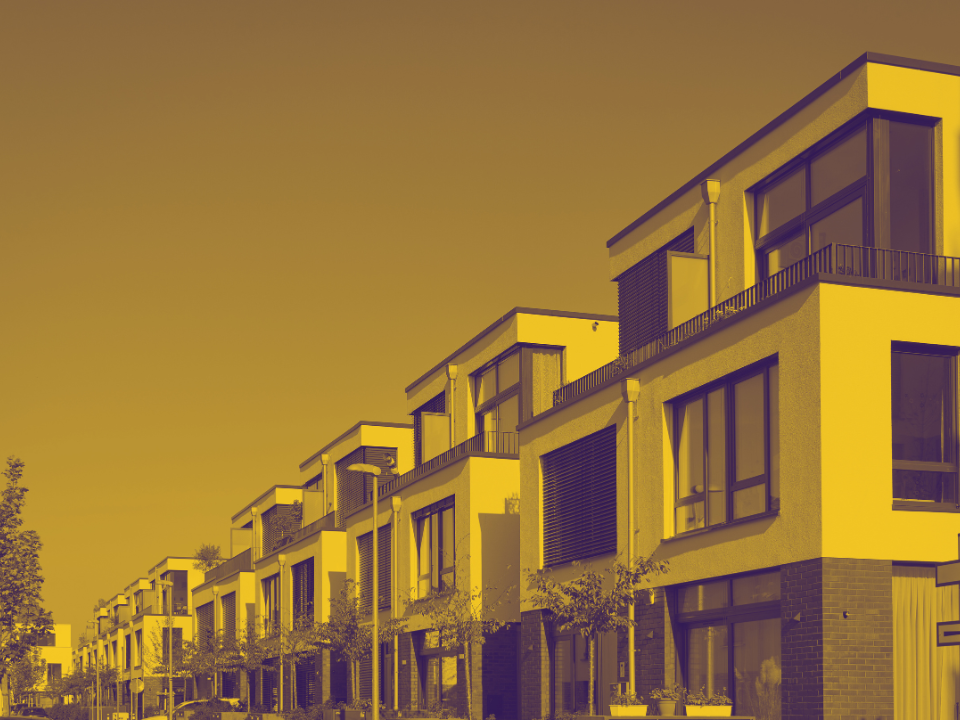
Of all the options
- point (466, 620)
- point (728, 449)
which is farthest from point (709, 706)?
point (466, 620)

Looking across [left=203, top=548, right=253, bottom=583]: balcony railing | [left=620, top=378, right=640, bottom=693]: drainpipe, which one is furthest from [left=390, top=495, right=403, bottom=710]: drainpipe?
[left=203, top=548, right=253, bottom=583]: balcony railing

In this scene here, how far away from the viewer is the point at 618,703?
24.7 metres

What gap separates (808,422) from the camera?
20984 millimetres

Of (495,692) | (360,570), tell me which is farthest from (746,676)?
(360,570)

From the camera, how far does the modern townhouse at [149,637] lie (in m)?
86.9

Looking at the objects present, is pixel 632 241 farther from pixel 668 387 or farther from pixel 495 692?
pixel 495 692

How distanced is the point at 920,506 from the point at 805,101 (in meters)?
8.27

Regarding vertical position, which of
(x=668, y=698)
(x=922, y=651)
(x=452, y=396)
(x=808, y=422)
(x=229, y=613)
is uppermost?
(x=452, y=396)

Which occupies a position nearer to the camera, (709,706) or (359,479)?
(709,706)

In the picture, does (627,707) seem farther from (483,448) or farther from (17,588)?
(17,588)

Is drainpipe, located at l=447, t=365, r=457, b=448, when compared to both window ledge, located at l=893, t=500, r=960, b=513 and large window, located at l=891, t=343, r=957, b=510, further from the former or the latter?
window ledge, located at l=893, t=500, r=960, b=513

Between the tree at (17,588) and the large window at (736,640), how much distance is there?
76.8 ft

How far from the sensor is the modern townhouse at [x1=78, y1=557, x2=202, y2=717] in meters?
86.9

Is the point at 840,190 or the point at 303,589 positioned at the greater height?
the point at 840,190
